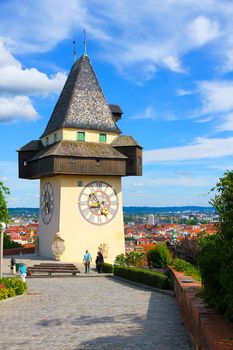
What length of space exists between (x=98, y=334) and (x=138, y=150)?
23.9m

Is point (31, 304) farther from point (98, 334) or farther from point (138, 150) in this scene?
point (138, 150)

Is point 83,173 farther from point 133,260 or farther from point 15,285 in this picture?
point 15,285

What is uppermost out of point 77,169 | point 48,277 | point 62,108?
point 62,108

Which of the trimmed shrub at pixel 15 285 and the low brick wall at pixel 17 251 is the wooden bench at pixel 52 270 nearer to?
the trimmed shrub at pixel 15 285

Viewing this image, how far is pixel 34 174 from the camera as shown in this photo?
1262 inches

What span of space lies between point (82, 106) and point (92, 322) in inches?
922

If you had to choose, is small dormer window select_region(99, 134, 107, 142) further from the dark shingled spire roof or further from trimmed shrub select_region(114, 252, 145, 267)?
trimmed shrub select_region(114, 252, 145, 267)

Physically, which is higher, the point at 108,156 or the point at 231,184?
the point at 108,156

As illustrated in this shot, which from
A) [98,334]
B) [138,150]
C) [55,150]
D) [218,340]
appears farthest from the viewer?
[138,150]

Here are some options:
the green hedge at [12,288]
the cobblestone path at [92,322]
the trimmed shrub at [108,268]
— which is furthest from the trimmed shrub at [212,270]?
the trimmed shrub at [108,268]

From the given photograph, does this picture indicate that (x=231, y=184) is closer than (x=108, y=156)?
Yes

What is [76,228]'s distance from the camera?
29641 mm

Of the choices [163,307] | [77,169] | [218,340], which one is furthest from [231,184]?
[77,169]

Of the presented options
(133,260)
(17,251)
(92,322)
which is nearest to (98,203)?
(133,260)
